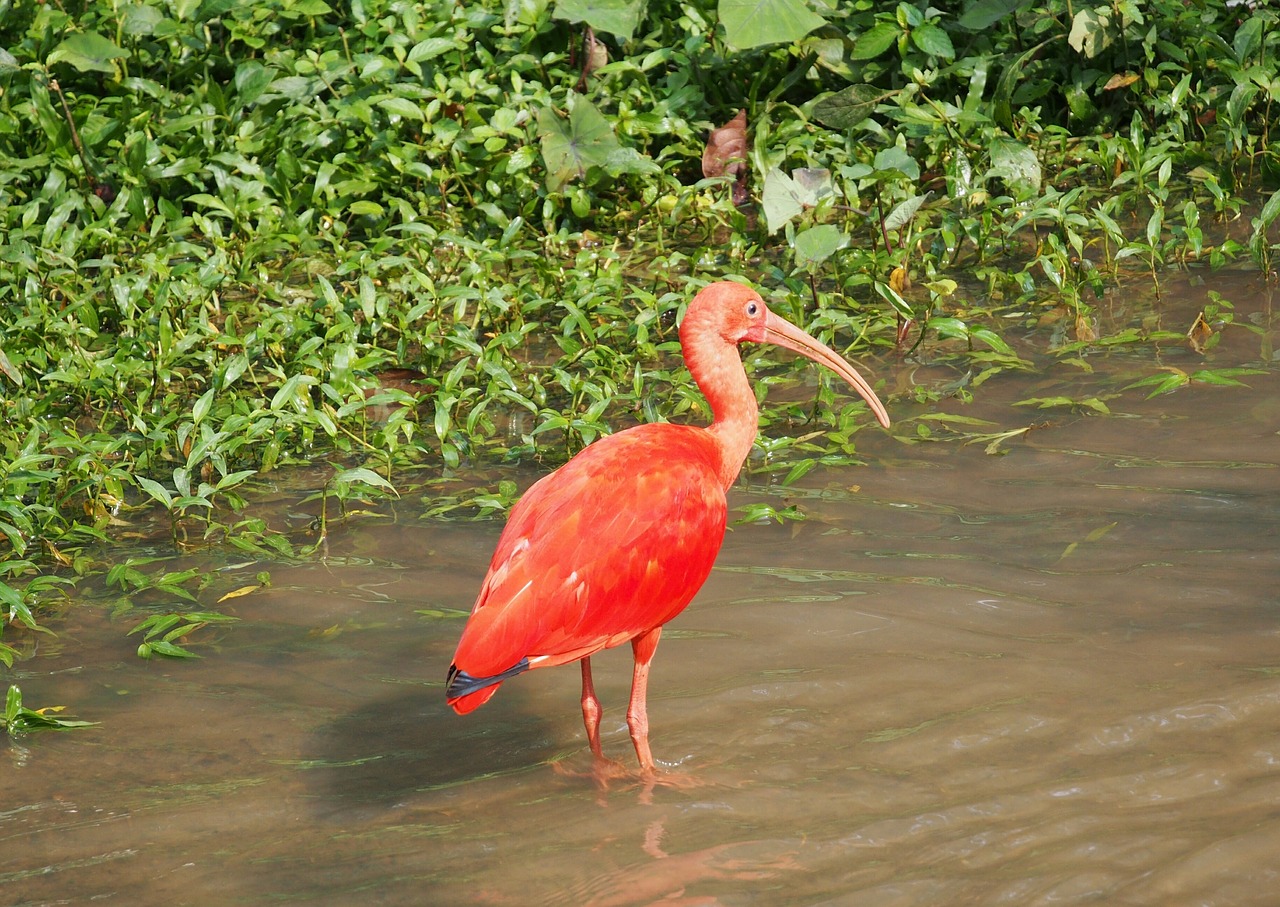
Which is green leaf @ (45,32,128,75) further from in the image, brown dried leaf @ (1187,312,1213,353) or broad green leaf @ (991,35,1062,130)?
brown dried leaf @ (1187,312,1213,353)

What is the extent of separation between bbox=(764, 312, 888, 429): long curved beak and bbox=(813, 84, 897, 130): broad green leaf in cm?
271

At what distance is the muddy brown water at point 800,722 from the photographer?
3.05 metres

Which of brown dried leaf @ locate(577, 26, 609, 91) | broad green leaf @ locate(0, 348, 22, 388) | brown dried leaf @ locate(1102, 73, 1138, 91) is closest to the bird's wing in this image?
broad green leaf @ locate(0, 348, 22, 388)

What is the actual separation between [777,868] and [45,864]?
1624mm

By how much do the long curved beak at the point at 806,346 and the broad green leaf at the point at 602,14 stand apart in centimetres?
300

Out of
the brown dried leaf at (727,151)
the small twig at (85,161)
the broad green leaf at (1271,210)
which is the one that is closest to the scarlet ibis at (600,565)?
the broad green leaf at (1271,210)

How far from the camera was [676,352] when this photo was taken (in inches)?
215

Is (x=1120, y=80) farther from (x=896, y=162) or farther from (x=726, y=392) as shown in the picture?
(x=726, y=392)

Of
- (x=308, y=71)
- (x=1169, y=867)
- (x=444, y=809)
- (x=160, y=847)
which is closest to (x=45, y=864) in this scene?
(x=160, y=847)

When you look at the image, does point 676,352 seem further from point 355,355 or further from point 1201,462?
point 1201,462

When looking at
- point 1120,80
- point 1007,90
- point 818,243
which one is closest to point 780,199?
point 818,243

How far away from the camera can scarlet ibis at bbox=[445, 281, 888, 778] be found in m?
3.27

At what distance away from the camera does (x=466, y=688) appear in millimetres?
3148

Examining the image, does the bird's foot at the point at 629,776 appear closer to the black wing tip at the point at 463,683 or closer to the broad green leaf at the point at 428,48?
the black wing tip at the point at 463,683
